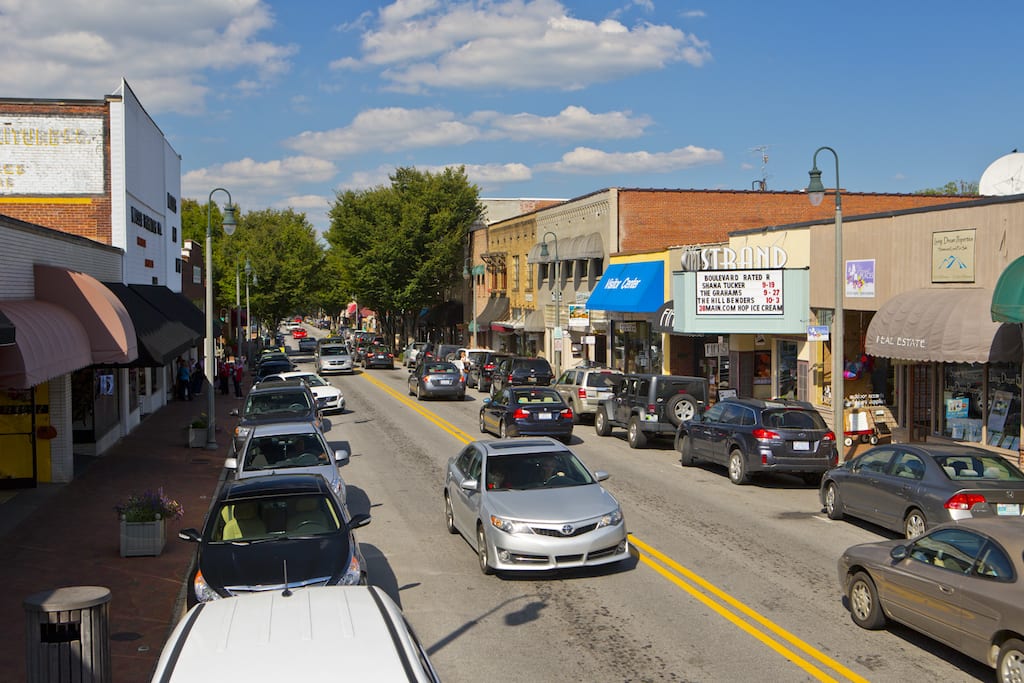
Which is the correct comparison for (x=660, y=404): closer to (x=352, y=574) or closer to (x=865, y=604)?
(x=865, y=604)

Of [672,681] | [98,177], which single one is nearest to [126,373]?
[98,177]

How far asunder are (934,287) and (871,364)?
4821mm

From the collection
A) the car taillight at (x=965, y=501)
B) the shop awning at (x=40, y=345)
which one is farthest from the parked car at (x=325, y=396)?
the car taillight at (x=965, y=501)

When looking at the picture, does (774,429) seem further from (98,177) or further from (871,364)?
(98,177)

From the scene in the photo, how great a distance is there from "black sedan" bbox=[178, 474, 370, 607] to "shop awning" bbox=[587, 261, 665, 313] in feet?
89.6

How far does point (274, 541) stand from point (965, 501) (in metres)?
8.75

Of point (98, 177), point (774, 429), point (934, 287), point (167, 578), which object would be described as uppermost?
point (98, 177)

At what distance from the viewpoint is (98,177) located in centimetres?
2670

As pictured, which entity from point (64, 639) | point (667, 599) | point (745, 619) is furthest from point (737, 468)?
point (64, 639)

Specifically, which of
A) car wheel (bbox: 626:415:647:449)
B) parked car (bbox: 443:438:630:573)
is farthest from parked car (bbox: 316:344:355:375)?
parked car (bbox: 443:438:630:573)

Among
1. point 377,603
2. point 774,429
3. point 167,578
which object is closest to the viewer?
point 377,603

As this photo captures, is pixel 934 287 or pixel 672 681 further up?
pixel 934 287

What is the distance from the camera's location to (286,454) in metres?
15.7

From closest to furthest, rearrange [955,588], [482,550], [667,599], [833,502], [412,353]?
[955,588]
[667,599]
[482,550]
[833,502]
[412,353]
